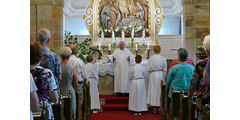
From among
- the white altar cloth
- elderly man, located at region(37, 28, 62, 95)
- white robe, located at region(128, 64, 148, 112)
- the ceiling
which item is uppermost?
the ceiling

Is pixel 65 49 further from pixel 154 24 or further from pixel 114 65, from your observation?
pixel 154 24

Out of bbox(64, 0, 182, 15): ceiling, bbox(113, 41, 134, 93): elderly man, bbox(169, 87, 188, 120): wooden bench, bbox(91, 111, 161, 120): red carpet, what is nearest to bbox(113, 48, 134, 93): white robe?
bbox(113, 41, 134, 93): elderly man

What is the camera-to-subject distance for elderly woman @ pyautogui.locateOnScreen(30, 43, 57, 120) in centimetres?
337

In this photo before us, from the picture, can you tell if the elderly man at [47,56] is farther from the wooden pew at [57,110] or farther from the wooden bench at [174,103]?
the wooden bench at [174,103]

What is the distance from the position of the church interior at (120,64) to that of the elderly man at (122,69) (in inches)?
1.2

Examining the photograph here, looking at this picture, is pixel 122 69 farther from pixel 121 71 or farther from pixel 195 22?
pixel 195 22

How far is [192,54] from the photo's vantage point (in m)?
10.3

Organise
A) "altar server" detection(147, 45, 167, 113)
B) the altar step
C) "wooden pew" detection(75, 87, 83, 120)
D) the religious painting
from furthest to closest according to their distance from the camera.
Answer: the religious painting, the altar step, "altar server" detection(147, 45, 167, 113), "wooden pew" detection(75, 87, 83, 120)

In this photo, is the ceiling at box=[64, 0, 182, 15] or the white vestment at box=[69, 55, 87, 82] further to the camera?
the ceiling at box=[64, 0, 182, 15]

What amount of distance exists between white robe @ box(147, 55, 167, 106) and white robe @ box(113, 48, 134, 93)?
3.84ft

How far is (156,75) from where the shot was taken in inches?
373

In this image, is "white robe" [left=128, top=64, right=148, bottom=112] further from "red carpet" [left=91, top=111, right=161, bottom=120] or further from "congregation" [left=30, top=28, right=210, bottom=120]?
"red carpet" [left=91, top=111, right=161, bottom=120]

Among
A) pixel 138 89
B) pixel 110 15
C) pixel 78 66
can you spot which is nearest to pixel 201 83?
pixel 78 66

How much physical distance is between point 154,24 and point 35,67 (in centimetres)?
1095
